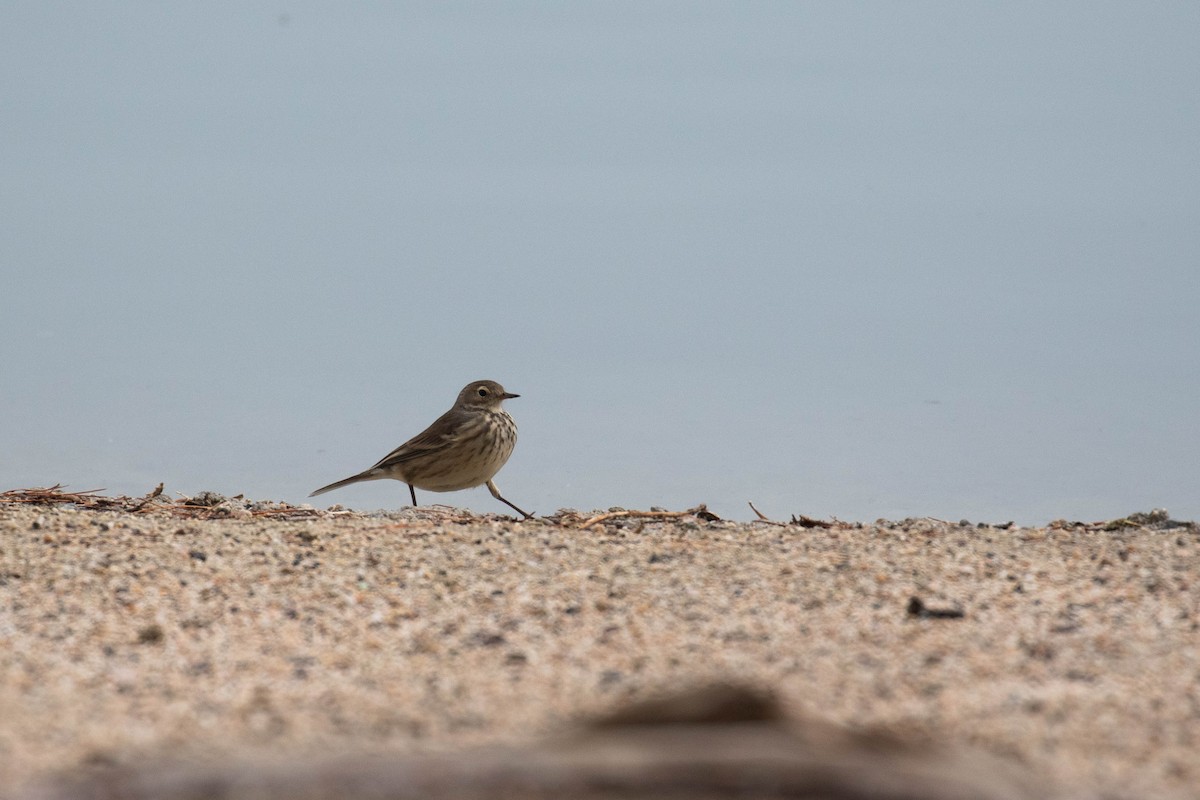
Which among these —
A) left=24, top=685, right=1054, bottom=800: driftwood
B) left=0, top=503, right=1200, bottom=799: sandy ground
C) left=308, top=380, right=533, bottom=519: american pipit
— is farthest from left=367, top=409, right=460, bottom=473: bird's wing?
left=24, top=685, right=1054, bottom=800: driftwood

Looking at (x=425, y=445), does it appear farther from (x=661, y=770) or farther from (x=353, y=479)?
(x=661, y=770)

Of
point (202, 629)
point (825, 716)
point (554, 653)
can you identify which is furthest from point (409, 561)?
point (825, 716)

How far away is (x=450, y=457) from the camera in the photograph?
924 cm

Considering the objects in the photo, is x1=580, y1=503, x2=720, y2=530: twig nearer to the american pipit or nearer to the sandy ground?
the sandy ground

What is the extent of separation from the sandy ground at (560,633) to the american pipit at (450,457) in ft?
Result: 5.82

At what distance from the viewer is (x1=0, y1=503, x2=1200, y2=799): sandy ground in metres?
3.94

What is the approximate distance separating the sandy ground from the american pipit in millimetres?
1773

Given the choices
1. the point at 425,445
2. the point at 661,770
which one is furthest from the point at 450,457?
the point at 661,770

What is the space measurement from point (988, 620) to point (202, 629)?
122 inches

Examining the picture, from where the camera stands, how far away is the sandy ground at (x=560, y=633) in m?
3.94

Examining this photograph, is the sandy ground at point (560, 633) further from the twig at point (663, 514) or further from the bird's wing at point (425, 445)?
the bird's wing at point (425, 445)

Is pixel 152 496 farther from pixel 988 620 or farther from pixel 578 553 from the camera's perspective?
pixel 988 620

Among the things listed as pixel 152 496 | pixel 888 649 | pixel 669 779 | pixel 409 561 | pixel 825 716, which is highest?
pixel 152 496

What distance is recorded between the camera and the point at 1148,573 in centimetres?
616
